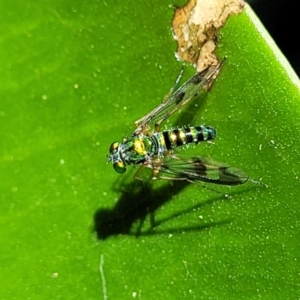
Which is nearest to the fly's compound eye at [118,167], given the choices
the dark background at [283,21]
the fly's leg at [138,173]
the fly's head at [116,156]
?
the fly's head at [116,156]

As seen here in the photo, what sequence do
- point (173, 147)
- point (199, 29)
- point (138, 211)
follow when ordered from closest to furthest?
point (199, 29) < point (138, 211) < point (173, 147)

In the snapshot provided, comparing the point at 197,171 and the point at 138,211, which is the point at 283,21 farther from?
the point at 138,211

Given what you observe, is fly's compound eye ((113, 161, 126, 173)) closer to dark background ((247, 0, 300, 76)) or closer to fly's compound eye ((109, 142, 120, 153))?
fly's compound eye ((109, 142, 120, 153))

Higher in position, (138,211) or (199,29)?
(199,29)

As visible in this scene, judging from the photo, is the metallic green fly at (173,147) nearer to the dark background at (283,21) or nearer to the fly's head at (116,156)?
the fly's head at (116,156)

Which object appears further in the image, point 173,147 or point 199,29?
point 173,147

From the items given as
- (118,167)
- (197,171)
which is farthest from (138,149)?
(197,171)

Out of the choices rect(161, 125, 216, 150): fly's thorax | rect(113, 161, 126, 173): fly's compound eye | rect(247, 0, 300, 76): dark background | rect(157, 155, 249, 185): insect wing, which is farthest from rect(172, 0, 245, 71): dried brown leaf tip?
rect(247, 0, 300, 76): dark background

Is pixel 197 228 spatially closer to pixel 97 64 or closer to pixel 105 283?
pixel 105 283
